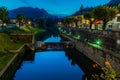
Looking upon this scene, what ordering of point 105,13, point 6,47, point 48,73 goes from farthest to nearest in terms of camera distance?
point 105,13, point 6,47, point 48,73

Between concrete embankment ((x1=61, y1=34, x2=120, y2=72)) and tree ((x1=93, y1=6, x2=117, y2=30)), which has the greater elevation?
tree ((x1=93, y1=6, x2=117, y2=30))

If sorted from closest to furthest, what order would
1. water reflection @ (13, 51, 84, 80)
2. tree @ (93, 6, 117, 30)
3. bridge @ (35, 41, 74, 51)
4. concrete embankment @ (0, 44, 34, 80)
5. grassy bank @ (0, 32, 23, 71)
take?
concrete embankment @ (0, 44, 34, 80)
grassy bank @ (0, 32, 23, 71)
water reflection @ (13, 51, 84, 80)
tree @ (93, 6, 117, 30)
bridge @ (35, 41, 74, 51)

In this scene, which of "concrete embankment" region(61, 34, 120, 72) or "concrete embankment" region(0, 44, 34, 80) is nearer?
"concrete embankment" region(0, 44, 34, 80)

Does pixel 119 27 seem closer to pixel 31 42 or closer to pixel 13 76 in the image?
pixel 31 42

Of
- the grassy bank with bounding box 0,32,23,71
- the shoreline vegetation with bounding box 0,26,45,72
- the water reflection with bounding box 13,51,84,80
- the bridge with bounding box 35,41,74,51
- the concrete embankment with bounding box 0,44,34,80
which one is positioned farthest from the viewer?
the bridge with bounding box 35,41,74,51

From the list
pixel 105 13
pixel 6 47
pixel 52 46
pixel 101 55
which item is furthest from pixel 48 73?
pixel 105 13

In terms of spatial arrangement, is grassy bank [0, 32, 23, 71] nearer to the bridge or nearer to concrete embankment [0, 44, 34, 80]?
concrete embankment [0, 44, 34, 80]

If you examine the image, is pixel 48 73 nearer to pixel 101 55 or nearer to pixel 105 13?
pixel 101 55

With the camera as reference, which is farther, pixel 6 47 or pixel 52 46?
pixel 52 46

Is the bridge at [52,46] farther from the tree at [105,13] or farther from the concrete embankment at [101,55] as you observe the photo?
the tree at [105,13]

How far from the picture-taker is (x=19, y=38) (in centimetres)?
8850

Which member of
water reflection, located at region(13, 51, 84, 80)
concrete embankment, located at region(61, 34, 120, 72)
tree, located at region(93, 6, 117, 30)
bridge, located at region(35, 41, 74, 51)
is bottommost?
water reflection, located at region(13, 51, 84, 80)

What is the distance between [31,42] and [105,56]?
4399 centimetres

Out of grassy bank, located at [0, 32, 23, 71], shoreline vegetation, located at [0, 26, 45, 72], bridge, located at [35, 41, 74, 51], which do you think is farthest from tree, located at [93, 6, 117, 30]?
grassy bank, located at [0, 32, 23, 71]
